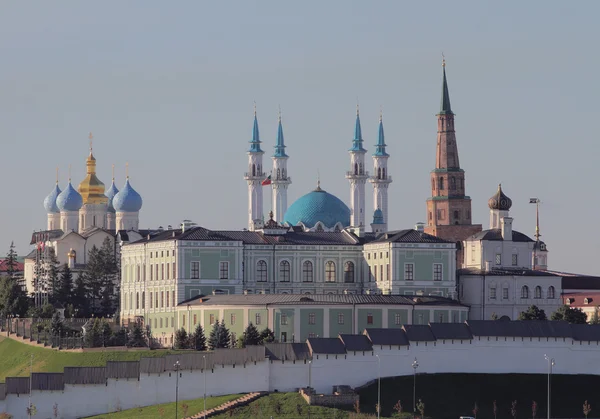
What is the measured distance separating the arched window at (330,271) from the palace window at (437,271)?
8492 mm

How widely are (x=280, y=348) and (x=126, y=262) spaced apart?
39.9 m

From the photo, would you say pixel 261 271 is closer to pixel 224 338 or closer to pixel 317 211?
pixel 224 338

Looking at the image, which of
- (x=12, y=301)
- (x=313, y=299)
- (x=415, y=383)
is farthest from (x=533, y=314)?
(x=12, y=301)

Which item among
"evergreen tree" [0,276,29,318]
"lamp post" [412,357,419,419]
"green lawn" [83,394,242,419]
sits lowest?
"green lawn" [83,394,242,419]

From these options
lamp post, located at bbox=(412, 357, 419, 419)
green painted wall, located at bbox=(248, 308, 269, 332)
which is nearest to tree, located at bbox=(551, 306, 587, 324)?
green painted wall, located at bbox=(248, 308, 269, 332)

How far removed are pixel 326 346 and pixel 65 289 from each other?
4608cm

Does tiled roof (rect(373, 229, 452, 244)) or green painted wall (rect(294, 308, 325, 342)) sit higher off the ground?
tiled roof (rect(373, 229, 452, 244))

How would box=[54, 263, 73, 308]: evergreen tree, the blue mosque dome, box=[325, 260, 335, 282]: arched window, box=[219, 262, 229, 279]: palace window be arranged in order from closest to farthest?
box=[219, 262, 229, 279]: palace window, box=[325, 260, 335, 282]: arched window, box=[54, 263, 73, 308]: evergreen tree, the blue mosque dome

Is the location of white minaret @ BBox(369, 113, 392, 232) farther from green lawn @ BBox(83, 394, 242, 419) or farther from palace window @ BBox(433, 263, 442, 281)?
green lawn @ BBox(83, 394, 242, 419)

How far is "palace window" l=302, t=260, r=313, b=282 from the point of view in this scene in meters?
154

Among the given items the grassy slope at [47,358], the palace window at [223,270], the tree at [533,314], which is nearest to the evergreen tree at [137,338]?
the grassy slope at [47,358]

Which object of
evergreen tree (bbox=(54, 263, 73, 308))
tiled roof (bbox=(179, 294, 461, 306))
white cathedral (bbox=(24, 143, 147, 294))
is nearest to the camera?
tiled roof (bbox=(179, 294, 461, 306))

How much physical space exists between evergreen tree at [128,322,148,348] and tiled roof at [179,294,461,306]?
13.6 ft

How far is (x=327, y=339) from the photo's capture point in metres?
122
